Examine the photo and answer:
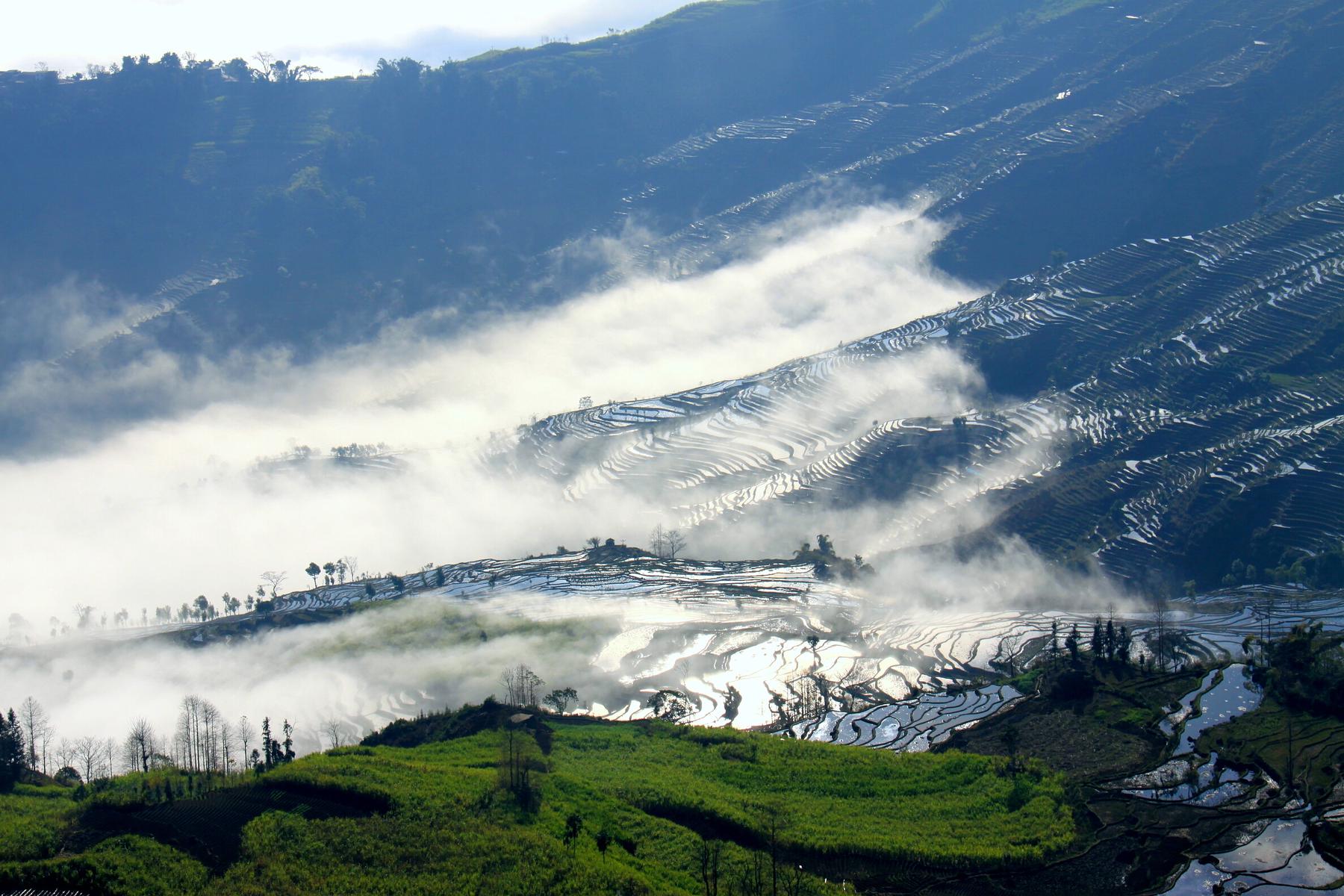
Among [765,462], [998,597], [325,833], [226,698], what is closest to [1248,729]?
[325,833]

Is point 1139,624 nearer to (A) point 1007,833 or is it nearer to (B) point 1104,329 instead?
(A) point 1007,833

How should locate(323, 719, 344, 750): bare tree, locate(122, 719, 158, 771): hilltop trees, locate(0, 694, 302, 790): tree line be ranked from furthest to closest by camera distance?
locate(323, 719, 344, 750): bare tree, locate(122, 719, 158, 771): hilltop trees, locate(0, 694, 302, 790): tree line

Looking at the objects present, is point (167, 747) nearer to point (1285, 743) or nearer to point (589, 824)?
point (589, 824)

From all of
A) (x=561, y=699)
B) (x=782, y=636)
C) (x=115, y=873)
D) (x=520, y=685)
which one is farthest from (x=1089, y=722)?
(x=115, y=873)

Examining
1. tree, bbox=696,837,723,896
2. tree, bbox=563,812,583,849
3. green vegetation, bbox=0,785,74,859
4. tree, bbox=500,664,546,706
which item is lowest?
tree, bbox=696,837,723,896

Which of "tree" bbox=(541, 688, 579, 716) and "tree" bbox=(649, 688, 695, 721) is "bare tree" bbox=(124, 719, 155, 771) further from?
"tree" bbox=(649, 688, 695, 721)

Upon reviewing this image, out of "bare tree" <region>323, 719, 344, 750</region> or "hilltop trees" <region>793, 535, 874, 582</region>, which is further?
"hilltop trees" <region>793, 535, 874, 582</region>

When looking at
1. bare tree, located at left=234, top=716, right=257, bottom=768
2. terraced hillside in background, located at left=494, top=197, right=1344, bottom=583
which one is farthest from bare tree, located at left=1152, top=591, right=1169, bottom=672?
bare tree, located at left=234, top=716, right=257, bottom=768
